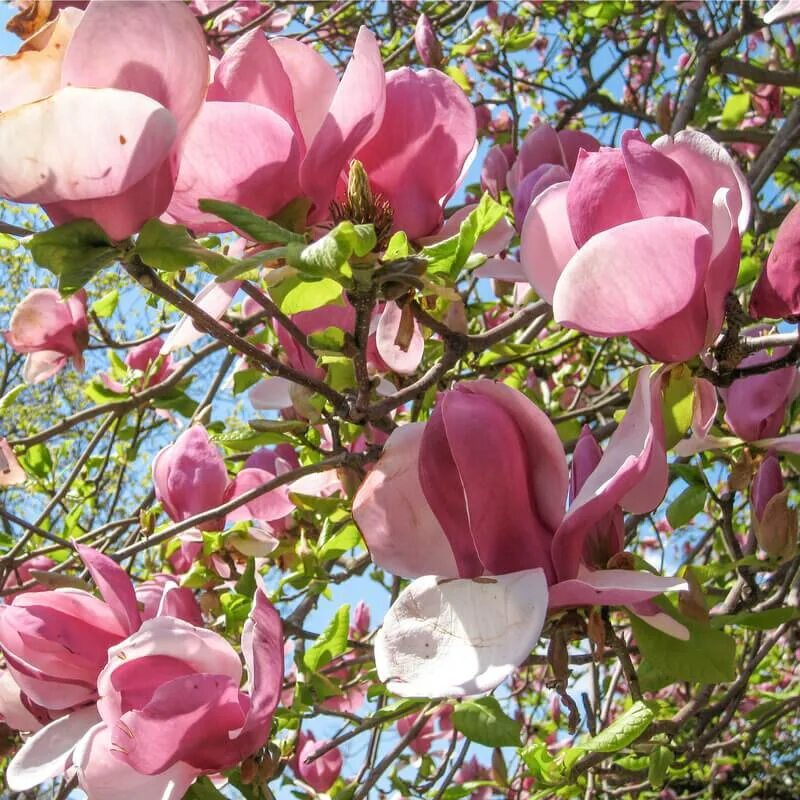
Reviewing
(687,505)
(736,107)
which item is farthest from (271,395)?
(736,107)

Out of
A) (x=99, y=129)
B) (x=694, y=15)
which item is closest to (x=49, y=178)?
(x=99, y=129)

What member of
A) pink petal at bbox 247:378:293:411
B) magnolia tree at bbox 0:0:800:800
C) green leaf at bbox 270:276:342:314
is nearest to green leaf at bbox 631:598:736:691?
A: magnolia tree at bbox 0:0:800:800

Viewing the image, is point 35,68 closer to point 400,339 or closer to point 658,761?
point 400,339

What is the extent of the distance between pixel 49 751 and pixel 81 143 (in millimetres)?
473

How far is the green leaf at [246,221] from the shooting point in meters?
0.50

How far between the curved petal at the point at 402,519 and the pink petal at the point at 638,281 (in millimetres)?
135

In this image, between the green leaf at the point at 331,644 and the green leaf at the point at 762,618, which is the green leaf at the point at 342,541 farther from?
the green leaf at the point at 762,618

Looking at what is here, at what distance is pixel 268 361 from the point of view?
2.28 ft

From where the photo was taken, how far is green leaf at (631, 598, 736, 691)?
0.61 meters

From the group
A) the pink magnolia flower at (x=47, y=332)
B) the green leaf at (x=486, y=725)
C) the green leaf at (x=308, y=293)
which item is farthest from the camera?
the pink magnolia flower at (x=47, y=332)

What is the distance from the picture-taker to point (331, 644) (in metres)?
1.03

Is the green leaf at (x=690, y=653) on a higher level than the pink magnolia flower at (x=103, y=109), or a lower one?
lower

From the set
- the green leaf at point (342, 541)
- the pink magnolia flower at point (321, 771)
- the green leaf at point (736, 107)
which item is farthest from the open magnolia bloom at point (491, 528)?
the green leaf at point (736, 107)

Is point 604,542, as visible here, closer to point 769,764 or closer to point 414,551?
point 414,551
